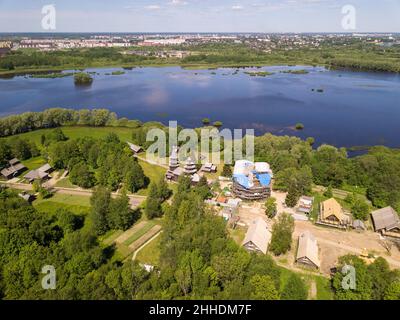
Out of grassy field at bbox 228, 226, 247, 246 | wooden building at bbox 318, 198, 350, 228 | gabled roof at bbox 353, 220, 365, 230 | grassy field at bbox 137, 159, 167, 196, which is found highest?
grassy field at bbox 137, 159, 167, 196

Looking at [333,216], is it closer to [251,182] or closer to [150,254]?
[251,182]

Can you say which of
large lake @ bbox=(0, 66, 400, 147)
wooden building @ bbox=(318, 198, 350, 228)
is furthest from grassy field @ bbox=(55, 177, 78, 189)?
large lake @ bbox=(0, 66, 400, 147)

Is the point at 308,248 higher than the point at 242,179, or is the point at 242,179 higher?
the point at 242,179

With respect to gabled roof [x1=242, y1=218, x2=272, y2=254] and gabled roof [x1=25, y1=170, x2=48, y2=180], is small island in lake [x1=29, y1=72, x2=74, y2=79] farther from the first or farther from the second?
gabled roof [x1=242, y1=218, x2=272, y2=254]

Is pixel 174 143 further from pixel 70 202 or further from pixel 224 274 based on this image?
pixel 224 274

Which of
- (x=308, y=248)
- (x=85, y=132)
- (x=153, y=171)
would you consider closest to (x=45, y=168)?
(x=153, y=171)

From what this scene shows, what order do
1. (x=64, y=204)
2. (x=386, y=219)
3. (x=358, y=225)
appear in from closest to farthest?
1. (x=386, y=219)
2. (x=358, y=225)
3. (x=64, y=204)
